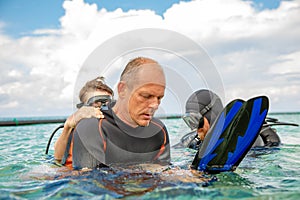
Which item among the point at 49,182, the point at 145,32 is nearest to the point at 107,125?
the point at 49,182

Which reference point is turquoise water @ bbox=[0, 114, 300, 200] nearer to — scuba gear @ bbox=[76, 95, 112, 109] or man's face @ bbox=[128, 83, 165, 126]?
man's face @ bbox=[128, 83, 165, 126]

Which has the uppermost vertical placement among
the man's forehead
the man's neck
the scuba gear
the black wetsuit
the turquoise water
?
the man's forehead

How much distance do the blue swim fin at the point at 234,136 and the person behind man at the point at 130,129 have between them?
0.53 metres

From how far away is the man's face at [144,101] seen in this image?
308 cm

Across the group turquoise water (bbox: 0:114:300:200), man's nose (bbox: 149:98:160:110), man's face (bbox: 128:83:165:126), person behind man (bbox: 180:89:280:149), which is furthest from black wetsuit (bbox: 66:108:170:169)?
person behind man (bbox: 180:89:280:149)

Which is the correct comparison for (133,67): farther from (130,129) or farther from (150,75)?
(130,129)

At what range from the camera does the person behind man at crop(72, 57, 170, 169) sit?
123 inches

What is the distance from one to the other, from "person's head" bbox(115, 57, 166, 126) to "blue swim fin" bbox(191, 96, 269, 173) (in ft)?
2.26

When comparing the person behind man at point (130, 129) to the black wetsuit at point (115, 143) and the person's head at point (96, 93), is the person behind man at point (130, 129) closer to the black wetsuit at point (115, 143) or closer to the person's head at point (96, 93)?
the black wetsuit at point (115, 143)

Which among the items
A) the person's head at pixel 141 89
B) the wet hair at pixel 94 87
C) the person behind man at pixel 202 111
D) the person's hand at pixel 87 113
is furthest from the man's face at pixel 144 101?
the person behind man at pixel 202 111

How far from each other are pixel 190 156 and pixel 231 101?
2069 mm

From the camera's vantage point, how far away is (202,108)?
5.05 m

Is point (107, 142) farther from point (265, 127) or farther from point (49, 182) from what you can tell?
point (265, 127)

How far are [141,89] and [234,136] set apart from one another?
1016mm
